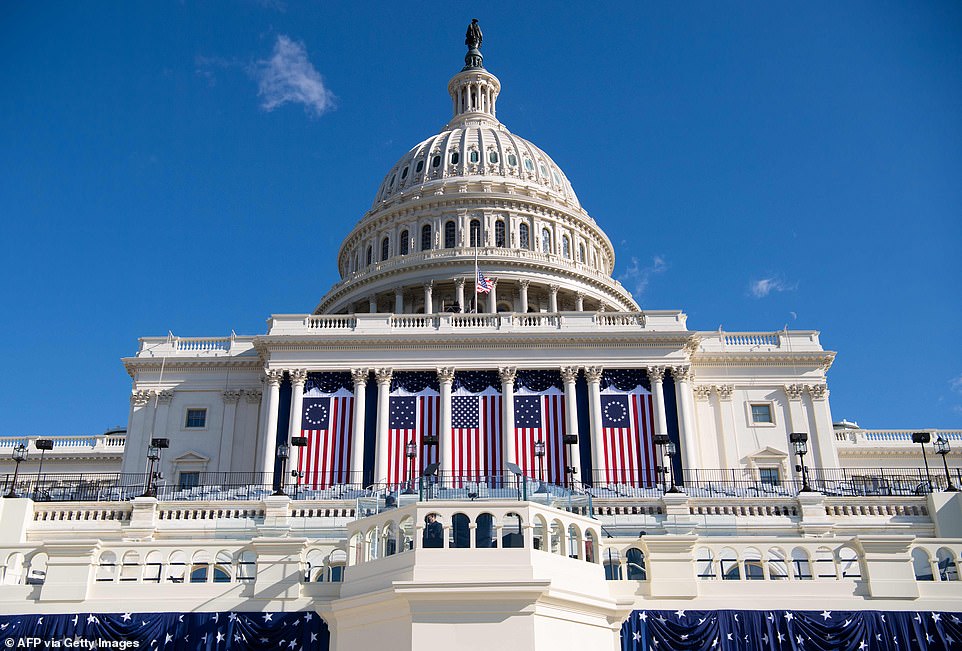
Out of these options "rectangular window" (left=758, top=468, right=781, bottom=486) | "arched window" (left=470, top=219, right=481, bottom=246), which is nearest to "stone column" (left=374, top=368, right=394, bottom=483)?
"rectangular window" (left=758, top=468, right=781, bottom=486)

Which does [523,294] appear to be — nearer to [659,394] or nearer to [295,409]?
[659,394]

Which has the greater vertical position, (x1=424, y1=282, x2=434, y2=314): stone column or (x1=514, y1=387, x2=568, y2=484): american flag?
(x1=424, y1=282, x2=434, y2=314): stone column

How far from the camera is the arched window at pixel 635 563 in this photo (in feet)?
82.4

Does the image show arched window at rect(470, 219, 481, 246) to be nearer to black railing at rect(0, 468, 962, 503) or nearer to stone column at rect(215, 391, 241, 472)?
stone column at rect(215, 391, 241, 472)

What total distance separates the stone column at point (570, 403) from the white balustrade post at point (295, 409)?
14.8 metres

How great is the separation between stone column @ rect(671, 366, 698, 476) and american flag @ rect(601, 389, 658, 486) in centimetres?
159

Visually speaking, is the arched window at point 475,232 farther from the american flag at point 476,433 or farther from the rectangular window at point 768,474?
the rectangular window at point 768,474

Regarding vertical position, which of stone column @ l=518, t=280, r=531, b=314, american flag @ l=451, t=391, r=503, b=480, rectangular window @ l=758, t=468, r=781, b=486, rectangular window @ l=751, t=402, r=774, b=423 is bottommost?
rectangular window @ l=758, t=468, r=781, b=486

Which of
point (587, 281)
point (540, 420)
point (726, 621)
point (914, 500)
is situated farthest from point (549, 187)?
point (726, 621)

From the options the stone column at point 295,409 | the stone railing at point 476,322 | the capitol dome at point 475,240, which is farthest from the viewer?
the capitol dome at point 475,240

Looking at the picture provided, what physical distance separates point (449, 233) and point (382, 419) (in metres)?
31.2

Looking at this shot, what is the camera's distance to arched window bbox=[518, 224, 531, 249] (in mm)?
81188

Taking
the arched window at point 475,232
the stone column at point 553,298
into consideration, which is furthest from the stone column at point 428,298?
the stone column at point 553,298

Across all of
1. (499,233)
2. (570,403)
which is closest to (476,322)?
(570,403)
